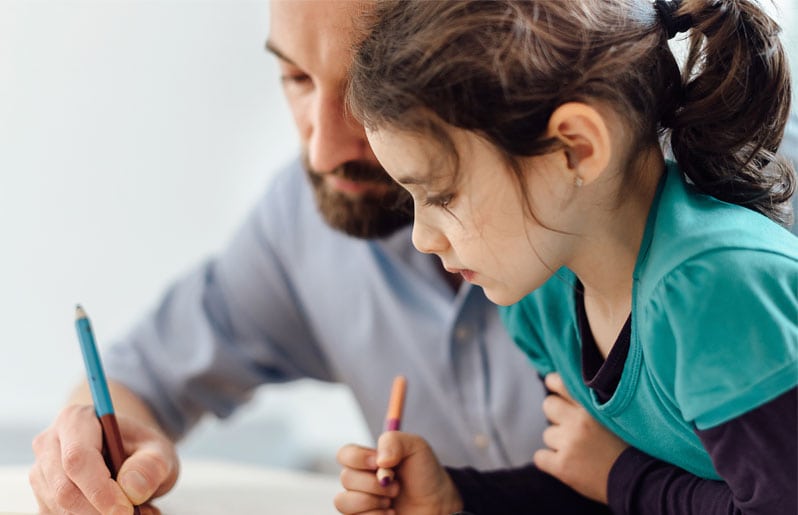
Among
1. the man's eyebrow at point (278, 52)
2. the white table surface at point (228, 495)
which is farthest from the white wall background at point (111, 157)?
the man's eyebrow at point (278, 52)

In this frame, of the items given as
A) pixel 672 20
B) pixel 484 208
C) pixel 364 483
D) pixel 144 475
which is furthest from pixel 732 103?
pixel 144 475

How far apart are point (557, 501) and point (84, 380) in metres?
0.50

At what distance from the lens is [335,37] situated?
812 millimetres

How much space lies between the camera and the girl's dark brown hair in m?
0.58

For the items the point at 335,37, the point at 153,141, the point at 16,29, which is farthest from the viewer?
the point at 153,141

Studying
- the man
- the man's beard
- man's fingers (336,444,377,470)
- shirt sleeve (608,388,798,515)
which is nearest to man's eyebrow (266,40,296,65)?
the man

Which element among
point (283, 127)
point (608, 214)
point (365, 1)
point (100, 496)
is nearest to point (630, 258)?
point (608, 214)

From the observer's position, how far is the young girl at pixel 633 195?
1.89 ft

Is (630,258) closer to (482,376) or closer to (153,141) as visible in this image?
(482,376)

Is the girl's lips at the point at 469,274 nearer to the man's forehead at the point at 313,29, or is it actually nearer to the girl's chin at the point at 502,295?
the girl's chin at the point at 502,295

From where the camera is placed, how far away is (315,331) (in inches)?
44.5

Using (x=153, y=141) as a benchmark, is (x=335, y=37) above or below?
above

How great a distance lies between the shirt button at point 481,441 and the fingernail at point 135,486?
362mm

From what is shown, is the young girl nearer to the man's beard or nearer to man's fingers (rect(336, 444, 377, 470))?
man's fingers (rect(336, 444, 377, 470))
